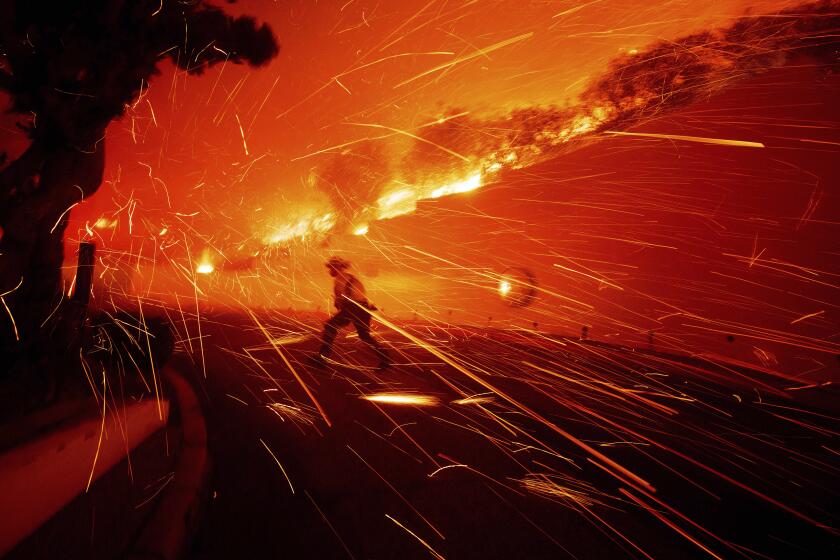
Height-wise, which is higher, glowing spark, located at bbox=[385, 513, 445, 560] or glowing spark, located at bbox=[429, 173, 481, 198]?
glowing spark, located at bbox=[429, 173, 481, 198]

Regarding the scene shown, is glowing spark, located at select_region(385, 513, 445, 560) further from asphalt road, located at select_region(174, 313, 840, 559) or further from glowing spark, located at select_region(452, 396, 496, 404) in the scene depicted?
glowing spark, located at select_region(452, 396, 496, 404)

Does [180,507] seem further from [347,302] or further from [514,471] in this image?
[347,302]

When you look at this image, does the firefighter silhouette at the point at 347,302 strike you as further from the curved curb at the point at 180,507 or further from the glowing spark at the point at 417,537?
the glowing spark at the point at 417,537

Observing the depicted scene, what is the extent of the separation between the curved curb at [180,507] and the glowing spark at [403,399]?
9.85 feet

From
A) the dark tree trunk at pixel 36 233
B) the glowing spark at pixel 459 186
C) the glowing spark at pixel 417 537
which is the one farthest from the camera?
the glowing spark at pixel 459 186

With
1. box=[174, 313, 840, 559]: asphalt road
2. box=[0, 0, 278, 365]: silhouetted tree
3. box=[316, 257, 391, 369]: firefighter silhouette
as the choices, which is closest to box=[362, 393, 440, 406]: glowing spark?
box=[174, 313, 840, 559]: asphalt road

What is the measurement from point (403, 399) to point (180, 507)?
4.41m

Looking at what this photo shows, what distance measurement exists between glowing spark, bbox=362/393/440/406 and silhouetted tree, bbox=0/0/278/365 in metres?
4.28

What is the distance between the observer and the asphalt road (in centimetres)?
282

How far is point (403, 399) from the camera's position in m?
6.85

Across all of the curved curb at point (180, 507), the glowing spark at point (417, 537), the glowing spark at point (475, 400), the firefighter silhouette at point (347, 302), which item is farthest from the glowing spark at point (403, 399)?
the glowing spark at point (417, 537)

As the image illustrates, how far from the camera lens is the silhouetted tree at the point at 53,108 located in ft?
11.2

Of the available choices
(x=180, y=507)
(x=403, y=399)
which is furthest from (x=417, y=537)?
(x=403, y=399)

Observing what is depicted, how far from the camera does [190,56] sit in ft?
14.6
